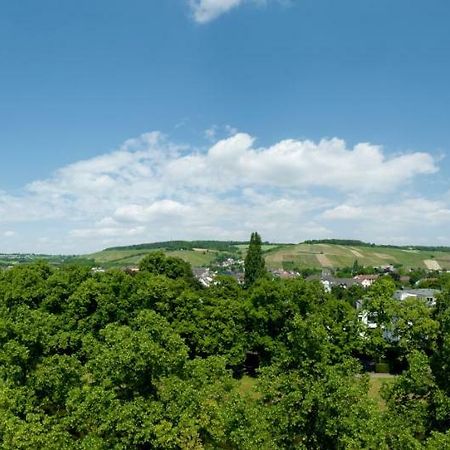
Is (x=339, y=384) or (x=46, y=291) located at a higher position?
(x=46, y=291)

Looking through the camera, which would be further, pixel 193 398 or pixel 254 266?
pixel 254 266

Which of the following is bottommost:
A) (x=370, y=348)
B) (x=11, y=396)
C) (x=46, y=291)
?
(x=370, y=348)

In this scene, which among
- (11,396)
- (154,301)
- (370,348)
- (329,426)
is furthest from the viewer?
(154,301)

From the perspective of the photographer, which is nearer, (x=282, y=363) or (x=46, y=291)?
(x=282, y=363)

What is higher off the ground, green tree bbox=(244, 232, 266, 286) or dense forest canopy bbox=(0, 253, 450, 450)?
green tree bbox=(244, 232, 266, 286)

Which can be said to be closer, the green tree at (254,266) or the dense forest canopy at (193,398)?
the dense forest canopy at (193,398)

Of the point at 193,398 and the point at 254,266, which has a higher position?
the point at 254,266

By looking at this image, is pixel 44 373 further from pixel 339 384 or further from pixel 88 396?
pixel 339 384

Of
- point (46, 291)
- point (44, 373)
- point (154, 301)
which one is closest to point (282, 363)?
point (44, 373)

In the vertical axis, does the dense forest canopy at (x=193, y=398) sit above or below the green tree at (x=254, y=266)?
below

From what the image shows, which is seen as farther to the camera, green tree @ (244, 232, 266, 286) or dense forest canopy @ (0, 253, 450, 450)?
green tree @ (244, 232, 266, 286)

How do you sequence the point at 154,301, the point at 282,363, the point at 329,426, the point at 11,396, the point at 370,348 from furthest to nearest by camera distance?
the point at 154,301 → the point at 370,348 → the point at 282,363 → the point at 11,396 → the point at 329,426
